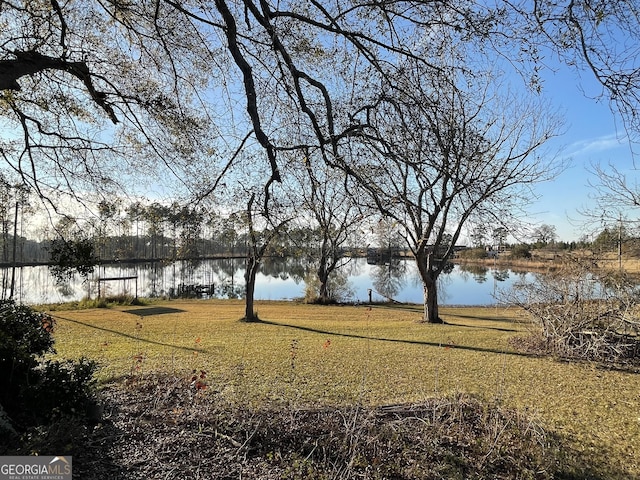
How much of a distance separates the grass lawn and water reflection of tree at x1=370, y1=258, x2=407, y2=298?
1841 centimetres

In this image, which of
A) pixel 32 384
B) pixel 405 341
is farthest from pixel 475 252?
pixel 32 384

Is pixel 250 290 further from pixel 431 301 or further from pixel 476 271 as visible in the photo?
pixel 476 271

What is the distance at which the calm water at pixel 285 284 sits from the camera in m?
25.1

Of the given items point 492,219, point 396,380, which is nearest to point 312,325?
point 492,219

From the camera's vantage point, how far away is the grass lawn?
4.27 meters

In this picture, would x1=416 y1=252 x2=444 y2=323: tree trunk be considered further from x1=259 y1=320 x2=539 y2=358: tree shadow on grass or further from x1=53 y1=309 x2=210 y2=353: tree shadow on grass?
x1=53 y1=309 x2=210 y2=353: tree shadow on grass

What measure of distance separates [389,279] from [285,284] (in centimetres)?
1032

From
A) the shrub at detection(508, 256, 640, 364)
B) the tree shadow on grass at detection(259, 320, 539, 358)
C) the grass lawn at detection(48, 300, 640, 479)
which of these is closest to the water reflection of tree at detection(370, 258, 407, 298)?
the tree shadow on grass at detection(259, 320, 539, 358)

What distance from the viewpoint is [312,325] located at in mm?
13039

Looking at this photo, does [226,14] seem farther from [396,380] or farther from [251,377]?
[396,380]

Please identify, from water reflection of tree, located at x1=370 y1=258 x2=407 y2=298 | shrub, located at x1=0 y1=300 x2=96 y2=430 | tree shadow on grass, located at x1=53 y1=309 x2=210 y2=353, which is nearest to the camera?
shrub, located at x1=0 y1=300 x2=96 y2=430

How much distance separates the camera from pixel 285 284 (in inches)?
1484

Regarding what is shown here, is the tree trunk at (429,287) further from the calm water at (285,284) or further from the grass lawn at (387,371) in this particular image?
the calm water at (285,284)

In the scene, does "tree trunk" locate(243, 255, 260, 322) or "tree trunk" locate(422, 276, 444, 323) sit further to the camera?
"tree trunk" locate(243, 255, 260, 322)
